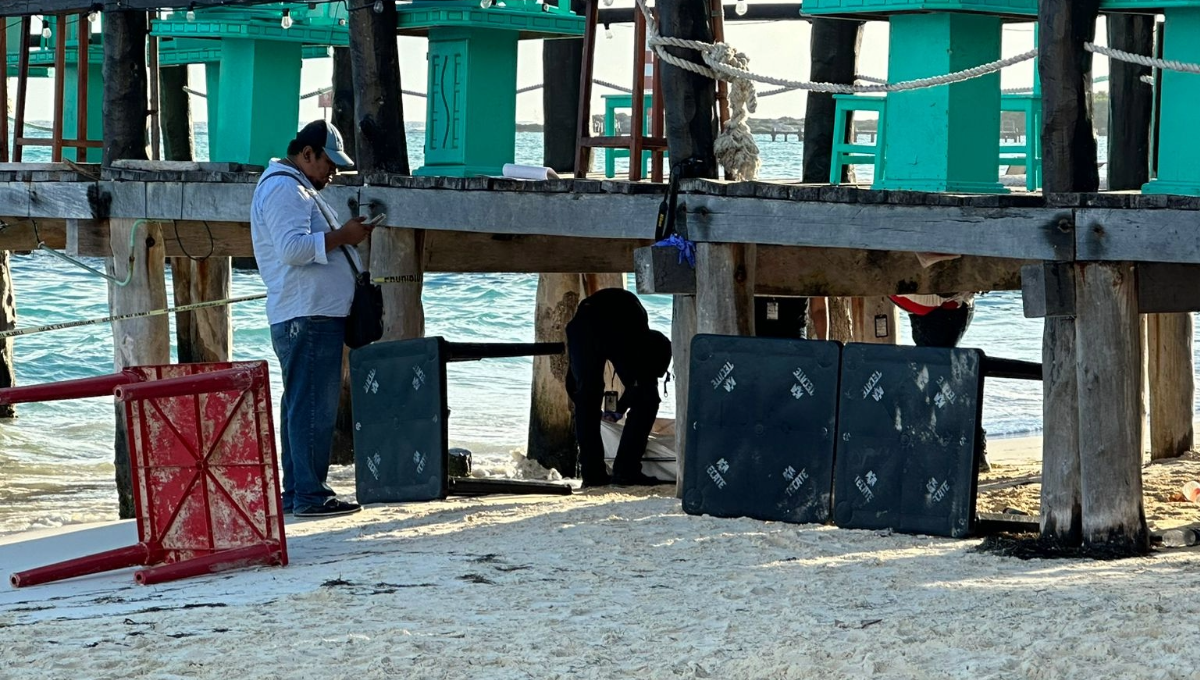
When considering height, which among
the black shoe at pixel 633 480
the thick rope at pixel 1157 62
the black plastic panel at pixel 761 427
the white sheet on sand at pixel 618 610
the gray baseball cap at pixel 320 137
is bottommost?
the black shoe at pixel 633 480

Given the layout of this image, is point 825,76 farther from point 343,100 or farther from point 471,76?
point 343,100

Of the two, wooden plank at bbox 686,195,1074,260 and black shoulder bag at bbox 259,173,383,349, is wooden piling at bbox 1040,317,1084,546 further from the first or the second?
black shoulder bag at bbox 259,173,383,349

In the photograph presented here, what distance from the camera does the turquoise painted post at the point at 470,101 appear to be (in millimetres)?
8844

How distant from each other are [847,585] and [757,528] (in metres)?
1.16

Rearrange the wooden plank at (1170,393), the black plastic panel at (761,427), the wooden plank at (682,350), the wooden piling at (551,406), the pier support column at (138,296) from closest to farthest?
the black plastic panel at (761,427) < the wooden plank at (682,350) < the pier support column at (138,296) < the wooden plank at (1170,393) < the wooden piling at (551,406)

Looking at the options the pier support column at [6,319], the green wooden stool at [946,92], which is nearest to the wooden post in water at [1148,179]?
the green wooden stool at [946,92]

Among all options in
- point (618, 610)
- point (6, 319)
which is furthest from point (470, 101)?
point (6, 319)

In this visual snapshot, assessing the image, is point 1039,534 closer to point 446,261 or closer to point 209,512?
point 209,512

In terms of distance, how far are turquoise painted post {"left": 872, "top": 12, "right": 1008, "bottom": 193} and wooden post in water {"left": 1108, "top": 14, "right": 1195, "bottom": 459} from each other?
144 centimetres

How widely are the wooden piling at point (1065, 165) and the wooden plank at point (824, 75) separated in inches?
109

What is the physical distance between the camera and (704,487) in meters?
7.38

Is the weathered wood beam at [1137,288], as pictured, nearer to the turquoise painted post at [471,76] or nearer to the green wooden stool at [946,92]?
the green wooden stool at [946,92]

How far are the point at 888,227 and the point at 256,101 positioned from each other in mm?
4216

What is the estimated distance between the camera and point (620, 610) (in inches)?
219
